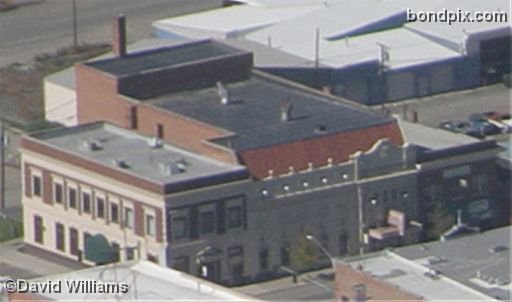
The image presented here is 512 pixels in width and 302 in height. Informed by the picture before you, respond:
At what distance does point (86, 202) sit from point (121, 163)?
1.23m

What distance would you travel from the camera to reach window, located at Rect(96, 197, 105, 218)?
213 ft

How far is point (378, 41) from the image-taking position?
79250mm

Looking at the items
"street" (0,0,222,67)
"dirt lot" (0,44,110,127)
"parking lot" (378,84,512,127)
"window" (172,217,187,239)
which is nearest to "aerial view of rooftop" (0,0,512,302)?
"window" (172,217,187,239)

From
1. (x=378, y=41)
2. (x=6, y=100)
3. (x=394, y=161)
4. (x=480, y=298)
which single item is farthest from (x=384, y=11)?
(x=480, y=298)

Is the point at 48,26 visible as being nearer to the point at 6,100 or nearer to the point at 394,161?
the point at 6,100

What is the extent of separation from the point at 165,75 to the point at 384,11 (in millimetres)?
13004

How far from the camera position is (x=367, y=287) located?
2250 inches

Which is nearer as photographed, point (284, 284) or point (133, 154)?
point (284, 284)

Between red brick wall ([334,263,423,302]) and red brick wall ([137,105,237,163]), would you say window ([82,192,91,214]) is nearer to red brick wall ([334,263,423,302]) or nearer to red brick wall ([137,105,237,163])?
red brick wall ([137,105,237,163])

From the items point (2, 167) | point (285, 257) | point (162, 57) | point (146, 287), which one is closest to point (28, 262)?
point (285, 257)

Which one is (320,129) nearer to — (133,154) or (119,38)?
(133,154)

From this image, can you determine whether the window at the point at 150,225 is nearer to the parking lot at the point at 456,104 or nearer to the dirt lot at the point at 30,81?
the dirt lot at the point at 30,81

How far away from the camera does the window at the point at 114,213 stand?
64.8 m

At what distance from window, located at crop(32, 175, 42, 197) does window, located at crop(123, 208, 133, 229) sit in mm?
2803
